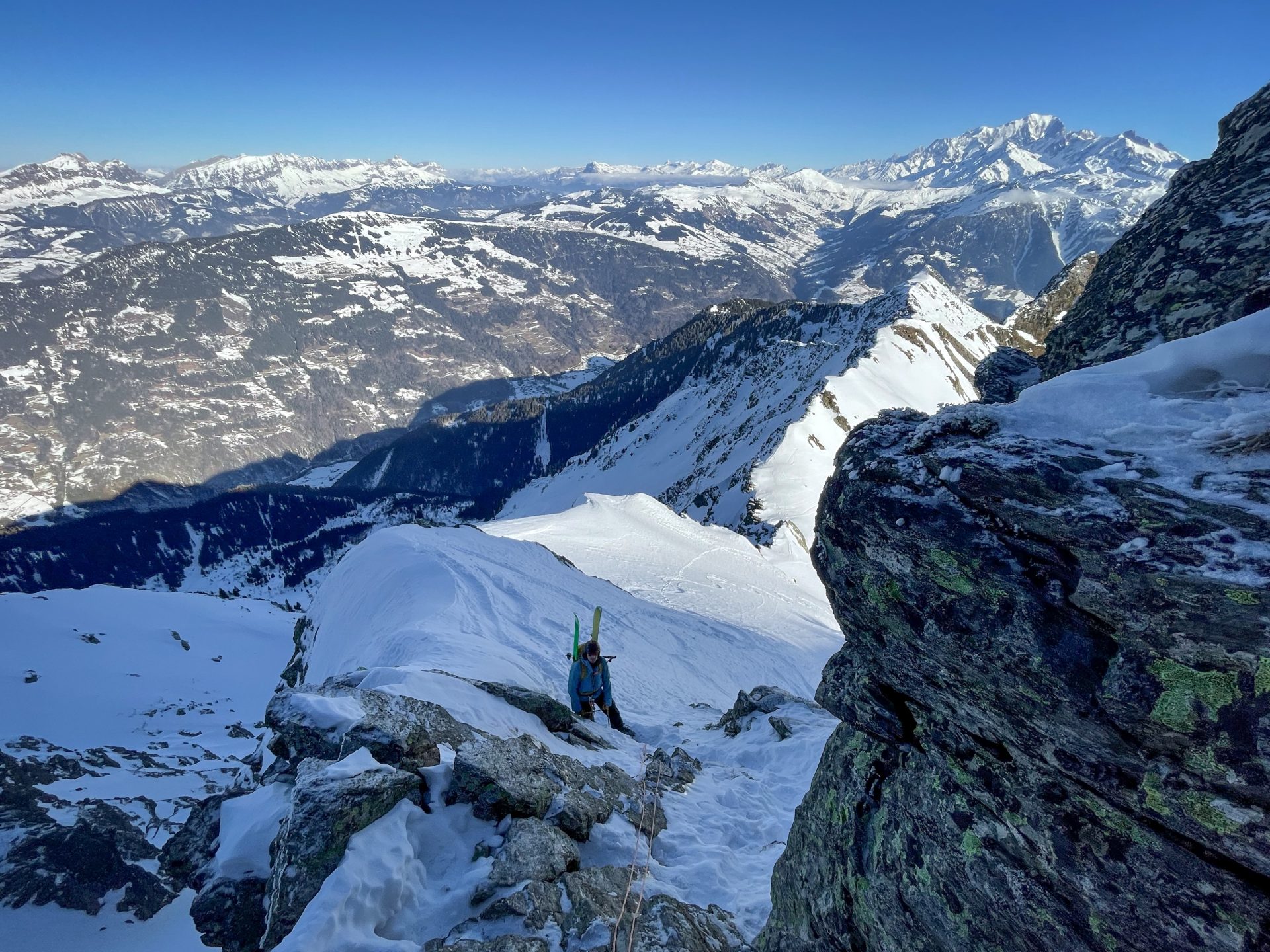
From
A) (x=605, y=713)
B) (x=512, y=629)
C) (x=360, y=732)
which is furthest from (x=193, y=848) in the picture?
(x=512, y=629)

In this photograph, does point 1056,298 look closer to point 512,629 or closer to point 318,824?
point 512,629

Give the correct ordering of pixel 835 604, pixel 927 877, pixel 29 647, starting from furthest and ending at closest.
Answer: pixel 29 647, pixel 835 604, pixel 927 877

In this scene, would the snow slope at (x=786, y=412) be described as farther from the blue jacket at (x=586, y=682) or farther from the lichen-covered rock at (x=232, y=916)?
the lichen-covered rock at (x=232, y=916)

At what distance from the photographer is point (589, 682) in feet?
51.1

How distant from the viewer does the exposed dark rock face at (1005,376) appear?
10641 millimetres

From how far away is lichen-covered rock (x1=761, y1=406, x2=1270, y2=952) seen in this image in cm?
395

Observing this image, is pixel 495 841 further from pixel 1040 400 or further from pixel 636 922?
pixel 1040 400

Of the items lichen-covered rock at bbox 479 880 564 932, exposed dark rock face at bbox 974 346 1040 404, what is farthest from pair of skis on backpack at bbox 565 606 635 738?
exposed dark rock face at bbox 974 346 1040 404

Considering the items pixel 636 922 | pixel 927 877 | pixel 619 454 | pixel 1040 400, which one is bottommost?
pixel 619 454

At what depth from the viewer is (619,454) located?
139500 mm

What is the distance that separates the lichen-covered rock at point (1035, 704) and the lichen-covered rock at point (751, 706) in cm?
1041

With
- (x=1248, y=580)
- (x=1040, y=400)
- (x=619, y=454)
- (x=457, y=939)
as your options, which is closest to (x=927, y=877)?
(x=1248, y=580)

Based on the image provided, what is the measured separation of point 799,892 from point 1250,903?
4.67m

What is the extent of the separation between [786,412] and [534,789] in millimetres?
82827
